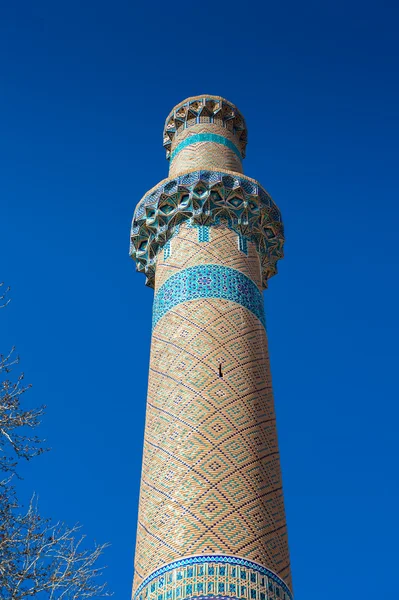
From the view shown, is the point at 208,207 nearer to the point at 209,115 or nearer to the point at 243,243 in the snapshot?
the point at 243,243

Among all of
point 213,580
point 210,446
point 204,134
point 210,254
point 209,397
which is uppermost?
point 204,134

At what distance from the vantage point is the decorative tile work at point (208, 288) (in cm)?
710

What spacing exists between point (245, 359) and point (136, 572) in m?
1.85

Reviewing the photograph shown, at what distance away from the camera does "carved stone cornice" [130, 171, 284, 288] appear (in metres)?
7.95

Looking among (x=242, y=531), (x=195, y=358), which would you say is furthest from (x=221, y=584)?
(x=195, y=358)

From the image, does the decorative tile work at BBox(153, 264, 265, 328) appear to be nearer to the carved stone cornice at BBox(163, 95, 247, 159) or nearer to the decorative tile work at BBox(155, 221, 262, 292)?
the decorative tile work at BBox(155, 221, 262, 292)

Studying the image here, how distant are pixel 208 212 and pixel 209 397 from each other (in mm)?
2197

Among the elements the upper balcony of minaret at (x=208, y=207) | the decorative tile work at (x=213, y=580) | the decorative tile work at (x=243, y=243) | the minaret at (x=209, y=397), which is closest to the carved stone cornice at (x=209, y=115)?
the upper balcony of minaret at (x=208, y=207)

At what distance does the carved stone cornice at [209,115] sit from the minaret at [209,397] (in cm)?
80

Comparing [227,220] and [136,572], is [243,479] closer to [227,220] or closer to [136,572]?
[136,572]

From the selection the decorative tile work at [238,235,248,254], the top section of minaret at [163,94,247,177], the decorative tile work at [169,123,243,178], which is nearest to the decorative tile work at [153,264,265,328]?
the decorative tile work at [238,235,248,254]

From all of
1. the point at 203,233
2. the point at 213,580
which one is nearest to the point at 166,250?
the point at 203,233

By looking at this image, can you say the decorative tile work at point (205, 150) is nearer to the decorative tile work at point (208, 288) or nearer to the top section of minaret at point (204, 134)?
the top section of minaret at point (204, 134)

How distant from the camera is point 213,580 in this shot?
5344mm
